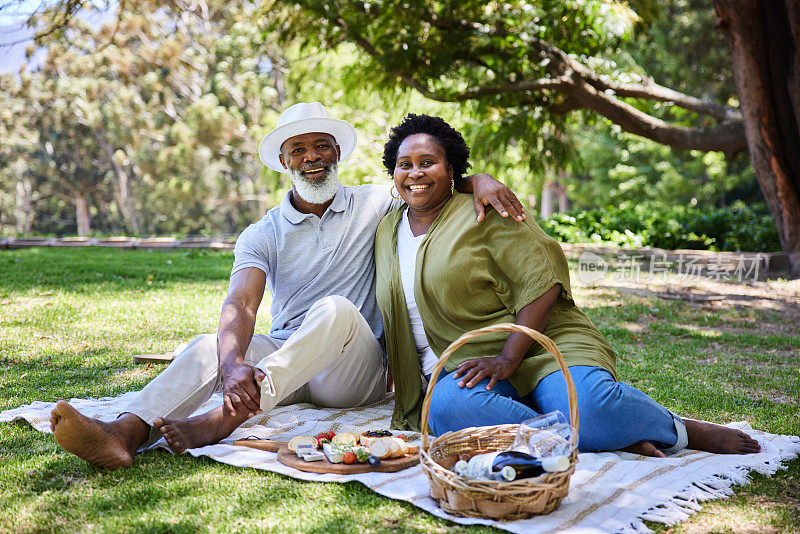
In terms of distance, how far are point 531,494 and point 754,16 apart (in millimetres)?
8392

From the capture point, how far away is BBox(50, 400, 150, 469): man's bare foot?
8.96ft

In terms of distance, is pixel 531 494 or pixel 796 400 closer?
pixel 531 494

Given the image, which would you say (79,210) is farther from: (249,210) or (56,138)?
(249,210)

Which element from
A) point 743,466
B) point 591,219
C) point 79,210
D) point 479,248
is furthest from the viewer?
point 79,210

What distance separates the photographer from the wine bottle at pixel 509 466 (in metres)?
2.45

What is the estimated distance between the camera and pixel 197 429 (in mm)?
3178

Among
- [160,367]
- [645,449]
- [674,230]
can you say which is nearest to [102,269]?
[160,367]

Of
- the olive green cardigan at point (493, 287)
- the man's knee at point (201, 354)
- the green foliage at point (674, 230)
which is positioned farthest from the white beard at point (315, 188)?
the green foliage at point (674, 230)

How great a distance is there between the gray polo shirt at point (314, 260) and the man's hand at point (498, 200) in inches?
31.7

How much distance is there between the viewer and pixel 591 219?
44.9 ft

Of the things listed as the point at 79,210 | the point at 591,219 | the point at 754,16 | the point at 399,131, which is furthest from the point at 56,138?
the point at 399,131

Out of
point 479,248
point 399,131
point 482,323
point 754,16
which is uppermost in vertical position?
point 754,16

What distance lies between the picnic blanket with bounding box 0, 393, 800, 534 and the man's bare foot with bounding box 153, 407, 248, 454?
0.16ft

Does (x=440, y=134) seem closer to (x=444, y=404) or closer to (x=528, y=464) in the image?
(x=444, y=404)
